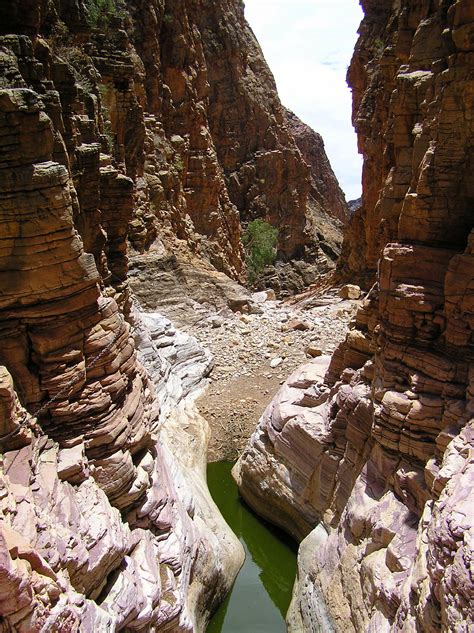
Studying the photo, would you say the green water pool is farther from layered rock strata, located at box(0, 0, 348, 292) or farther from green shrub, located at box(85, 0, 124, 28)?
green shrub, located at box(85, 0, 124, 28)

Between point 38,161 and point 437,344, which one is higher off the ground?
point 38,161

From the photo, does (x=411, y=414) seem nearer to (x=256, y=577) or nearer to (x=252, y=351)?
(x=256, y=577)

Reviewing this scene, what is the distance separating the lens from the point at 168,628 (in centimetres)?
888

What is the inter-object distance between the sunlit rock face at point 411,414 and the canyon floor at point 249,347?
5.49 m

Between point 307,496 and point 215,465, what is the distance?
16.2 ft

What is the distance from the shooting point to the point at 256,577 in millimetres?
13008

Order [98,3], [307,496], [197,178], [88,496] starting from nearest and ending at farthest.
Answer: [88,496] < [307,496] < [98,3] < [197,178]

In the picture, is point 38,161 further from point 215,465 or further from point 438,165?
point 215,465

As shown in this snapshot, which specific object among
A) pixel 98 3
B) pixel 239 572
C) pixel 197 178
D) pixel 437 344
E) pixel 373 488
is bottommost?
pixel 239 572

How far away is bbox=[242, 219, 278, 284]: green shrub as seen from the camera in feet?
136

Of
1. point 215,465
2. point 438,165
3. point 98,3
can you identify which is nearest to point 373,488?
point 438,165

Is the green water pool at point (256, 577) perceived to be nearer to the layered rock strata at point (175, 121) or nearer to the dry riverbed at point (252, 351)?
the dry riverbed at point (252, 351)

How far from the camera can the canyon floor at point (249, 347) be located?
59.6 feet

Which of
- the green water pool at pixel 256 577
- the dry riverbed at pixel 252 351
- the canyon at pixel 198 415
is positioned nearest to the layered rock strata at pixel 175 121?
the canyon at pixel 198 415
